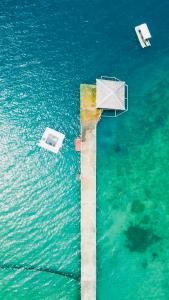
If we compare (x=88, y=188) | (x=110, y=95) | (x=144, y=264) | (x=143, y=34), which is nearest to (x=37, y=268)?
(x=88, y=188)

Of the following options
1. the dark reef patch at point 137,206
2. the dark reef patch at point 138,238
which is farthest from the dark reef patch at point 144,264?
the dark reef patch at point 137,206

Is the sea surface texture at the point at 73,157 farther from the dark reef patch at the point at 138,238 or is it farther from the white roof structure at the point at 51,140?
the white roof structure at the point at 51,140

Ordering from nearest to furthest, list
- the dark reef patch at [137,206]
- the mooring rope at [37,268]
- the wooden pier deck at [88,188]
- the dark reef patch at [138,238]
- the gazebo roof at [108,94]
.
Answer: the mooring rope at [37,268]
the wooden pier deck at [88,188]
the gazebo roof at [108,94]
the dark reef patch at [138,238]
the dark reef patch at [137,206]

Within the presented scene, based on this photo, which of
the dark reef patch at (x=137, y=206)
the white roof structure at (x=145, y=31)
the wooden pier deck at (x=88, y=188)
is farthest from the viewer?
the white roof structure at (x=145, y=31)

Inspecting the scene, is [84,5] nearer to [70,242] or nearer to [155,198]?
[155,198]

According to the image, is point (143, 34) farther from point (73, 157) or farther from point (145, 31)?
point (73, 157)

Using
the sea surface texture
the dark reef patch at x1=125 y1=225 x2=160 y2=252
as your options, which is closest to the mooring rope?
the sea surface texture

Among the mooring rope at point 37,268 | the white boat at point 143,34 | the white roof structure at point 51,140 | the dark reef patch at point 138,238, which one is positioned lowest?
the mooring rope at point 37,268
